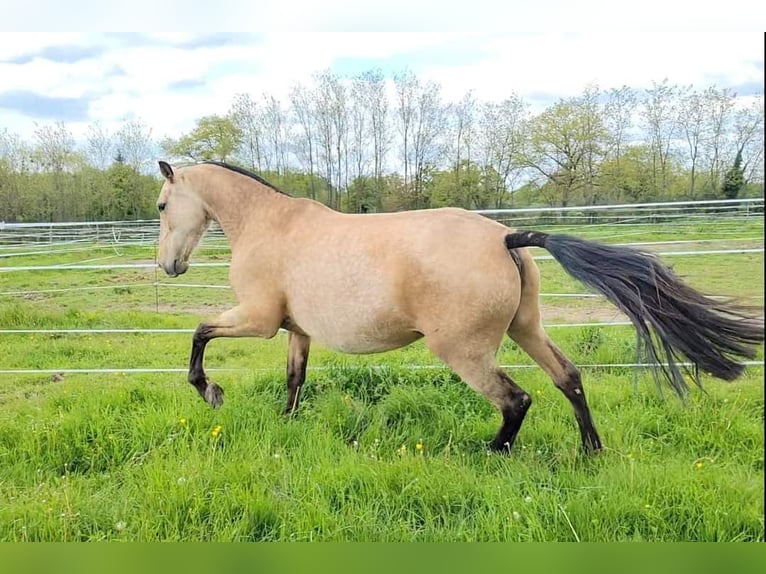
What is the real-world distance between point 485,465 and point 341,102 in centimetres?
171

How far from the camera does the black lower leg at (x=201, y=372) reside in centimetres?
253

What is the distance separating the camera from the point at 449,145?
2.59 m

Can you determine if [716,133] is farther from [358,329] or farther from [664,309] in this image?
[358,329]

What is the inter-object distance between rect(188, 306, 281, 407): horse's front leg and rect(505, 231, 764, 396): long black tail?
1.11 meters

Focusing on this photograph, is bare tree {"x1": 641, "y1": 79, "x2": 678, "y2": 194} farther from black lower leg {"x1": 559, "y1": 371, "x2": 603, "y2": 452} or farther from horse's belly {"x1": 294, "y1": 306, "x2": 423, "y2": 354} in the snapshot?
horse's belly {"x1": 294, "y1": 306, "x2": 423, "y2": 354}

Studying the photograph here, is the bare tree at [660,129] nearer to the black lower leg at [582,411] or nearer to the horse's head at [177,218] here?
the black lower leg at [582,411]

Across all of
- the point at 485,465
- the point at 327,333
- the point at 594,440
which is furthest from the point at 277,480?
the point at 594,440

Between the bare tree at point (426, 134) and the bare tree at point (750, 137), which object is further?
the bare tree at point (426, 134)

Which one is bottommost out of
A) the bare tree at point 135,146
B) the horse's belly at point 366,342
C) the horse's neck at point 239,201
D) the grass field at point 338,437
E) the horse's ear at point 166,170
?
the grass field at point 338,437

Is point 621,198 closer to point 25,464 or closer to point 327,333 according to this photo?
point 327,333

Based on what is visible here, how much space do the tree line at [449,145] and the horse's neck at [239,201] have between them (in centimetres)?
16

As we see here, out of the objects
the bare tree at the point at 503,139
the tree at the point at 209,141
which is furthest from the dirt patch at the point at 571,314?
the tree at the point at 209,141

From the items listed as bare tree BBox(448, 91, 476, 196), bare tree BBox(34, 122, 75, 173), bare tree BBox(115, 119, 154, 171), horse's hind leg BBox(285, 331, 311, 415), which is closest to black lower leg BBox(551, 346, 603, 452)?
bare tree BBox(448, 91, 476, 196)

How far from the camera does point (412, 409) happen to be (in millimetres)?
2633
